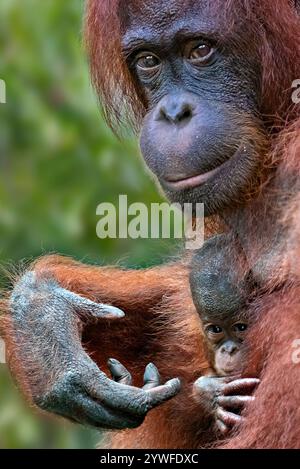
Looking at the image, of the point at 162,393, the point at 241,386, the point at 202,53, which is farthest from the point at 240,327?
the point at 202,53

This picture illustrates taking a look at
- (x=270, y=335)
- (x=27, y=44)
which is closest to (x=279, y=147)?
(x=270, y=335)

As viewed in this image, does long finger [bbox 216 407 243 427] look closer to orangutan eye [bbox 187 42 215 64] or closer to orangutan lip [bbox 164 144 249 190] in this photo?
orangutan lip [bbox 164 144 249 190]

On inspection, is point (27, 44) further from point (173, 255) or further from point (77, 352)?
point (77, 352)

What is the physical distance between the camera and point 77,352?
3.23 m

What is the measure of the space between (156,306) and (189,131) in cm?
96

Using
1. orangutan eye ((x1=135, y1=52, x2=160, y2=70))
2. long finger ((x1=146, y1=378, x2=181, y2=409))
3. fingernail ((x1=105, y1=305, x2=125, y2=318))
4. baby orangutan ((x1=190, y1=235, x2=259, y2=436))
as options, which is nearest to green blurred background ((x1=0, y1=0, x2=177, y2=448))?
fingernail ((x1=105, y1=305, x2=125, y2=318))

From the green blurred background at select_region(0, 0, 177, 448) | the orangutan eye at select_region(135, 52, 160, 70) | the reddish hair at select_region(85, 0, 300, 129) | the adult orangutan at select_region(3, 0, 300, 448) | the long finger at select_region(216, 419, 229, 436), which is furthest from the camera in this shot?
the green blurred background at select_region(0, 0, 177, 448)

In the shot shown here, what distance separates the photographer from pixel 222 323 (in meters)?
3.21

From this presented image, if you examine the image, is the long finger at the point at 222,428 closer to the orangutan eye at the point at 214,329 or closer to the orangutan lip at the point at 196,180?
the orangutan eye at the point at 214,329

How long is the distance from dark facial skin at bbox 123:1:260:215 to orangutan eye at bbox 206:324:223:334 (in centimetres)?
32

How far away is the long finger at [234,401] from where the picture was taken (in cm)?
299

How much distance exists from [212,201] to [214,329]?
367 mm

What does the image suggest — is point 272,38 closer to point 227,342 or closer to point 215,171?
point 215,171

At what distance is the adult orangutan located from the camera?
2943 mm
